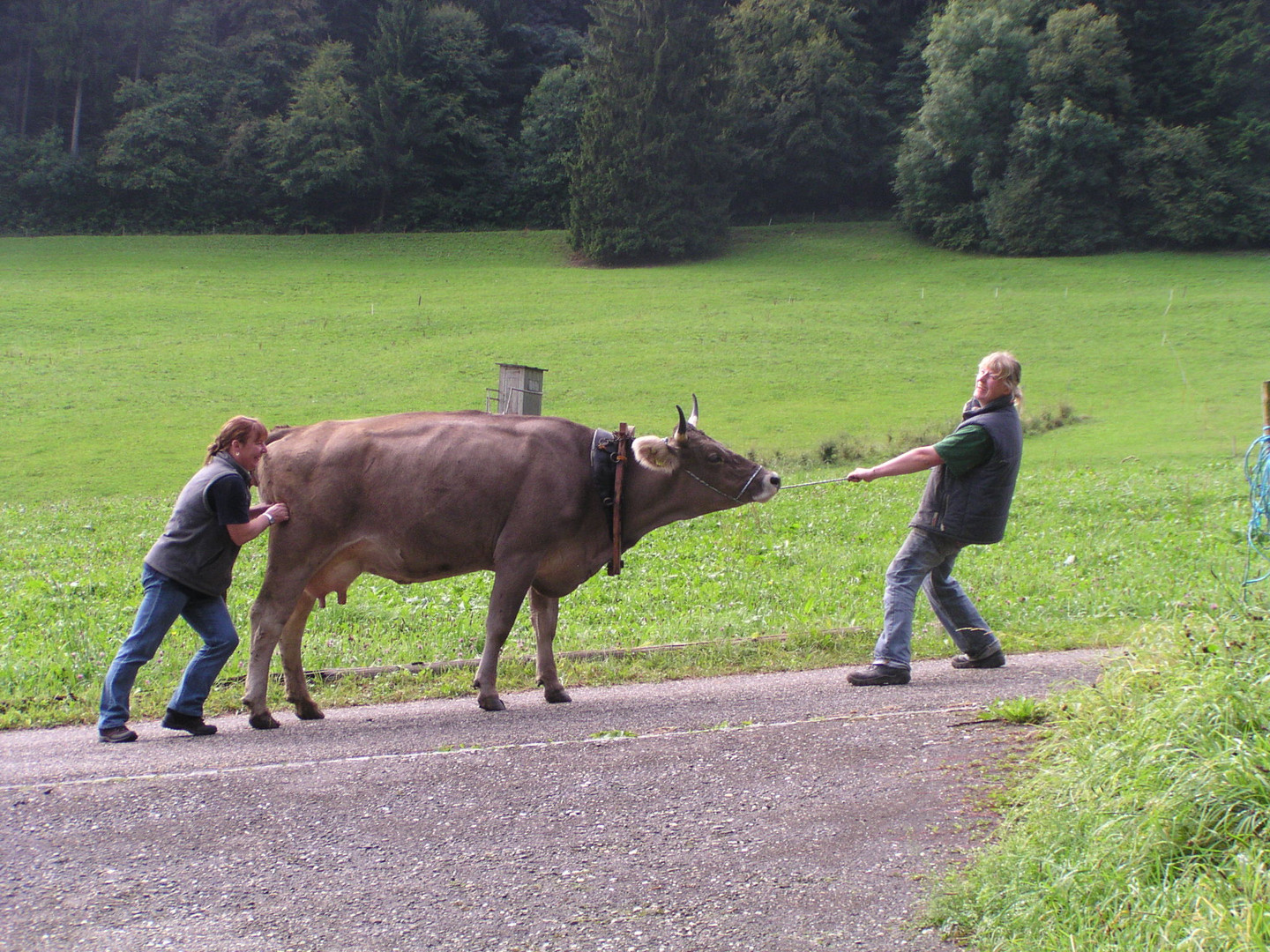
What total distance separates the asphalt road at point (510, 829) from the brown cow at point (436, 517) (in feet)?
2.23

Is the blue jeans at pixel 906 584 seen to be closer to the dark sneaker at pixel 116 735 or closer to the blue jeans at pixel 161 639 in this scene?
the blue jeans at pixel 161 639

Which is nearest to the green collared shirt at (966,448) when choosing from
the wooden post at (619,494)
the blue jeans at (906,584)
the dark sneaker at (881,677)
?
the blue jeans at (906,584)

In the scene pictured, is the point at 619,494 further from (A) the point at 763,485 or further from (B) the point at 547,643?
(B) the point at 547,643

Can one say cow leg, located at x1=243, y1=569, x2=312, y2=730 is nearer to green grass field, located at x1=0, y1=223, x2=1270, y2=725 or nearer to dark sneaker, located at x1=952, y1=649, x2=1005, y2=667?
green grass field, located at x1=0, y1=223, x2=1270, y2=725

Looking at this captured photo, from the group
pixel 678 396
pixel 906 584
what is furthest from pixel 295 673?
pixel 678 396

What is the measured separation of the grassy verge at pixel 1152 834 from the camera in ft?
12.7

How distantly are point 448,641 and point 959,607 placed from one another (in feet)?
15.1

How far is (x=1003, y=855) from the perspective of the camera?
4.73m

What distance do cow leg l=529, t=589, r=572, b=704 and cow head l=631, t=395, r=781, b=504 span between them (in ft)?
4.30

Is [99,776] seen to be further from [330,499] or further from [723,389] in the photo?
[723,389]

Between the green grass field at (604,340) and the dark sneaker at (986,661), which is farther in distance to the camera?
the green grass field at (604,340)

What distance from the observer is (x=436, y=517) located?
26.4 feet

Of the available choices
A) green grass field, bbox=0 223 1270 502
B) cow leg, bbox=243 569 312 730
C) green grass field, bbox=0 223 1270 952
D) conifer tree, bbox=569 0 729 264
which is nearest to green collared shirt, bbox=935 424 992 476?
green grass field, bbox=0 223 1270 952

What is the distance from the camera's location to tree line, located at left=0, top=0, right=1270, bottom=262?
66000 mm
